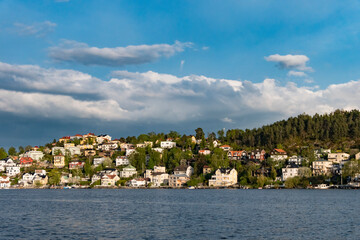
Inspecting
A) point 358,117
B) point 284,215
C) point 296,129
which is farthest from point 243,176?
point 284,215

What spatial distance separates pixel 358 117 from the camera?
199750 mm

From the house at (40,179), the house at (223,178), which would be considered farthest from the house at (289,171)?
the house at (40,179)

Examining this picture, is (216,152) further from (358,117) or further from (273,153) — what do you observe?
(358,117)

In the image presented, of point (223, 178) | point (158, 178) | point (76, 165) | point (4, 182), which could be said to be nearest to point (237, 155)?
point (223, 178)

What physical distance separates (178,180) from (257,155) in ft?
138

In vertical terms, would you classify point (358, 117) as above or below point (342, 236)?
above

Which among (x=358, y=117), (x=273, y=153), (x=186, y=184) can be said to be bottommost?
(x=186, y=184)

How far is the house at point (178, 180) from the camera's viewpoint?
522ft

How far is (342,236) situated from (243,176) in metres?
118

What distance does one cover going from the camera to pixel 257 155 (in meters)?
182

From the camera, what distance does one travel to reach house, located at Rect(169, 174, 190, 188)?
522 feet

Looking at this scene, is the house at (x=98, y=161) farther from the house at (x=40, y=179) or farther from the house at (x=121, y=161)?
the house at (x=40, y=179)

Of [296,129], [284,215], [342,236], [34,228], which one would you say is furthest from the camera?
[296,129]

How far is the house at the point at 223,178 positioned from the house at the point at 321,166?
1139 inches
